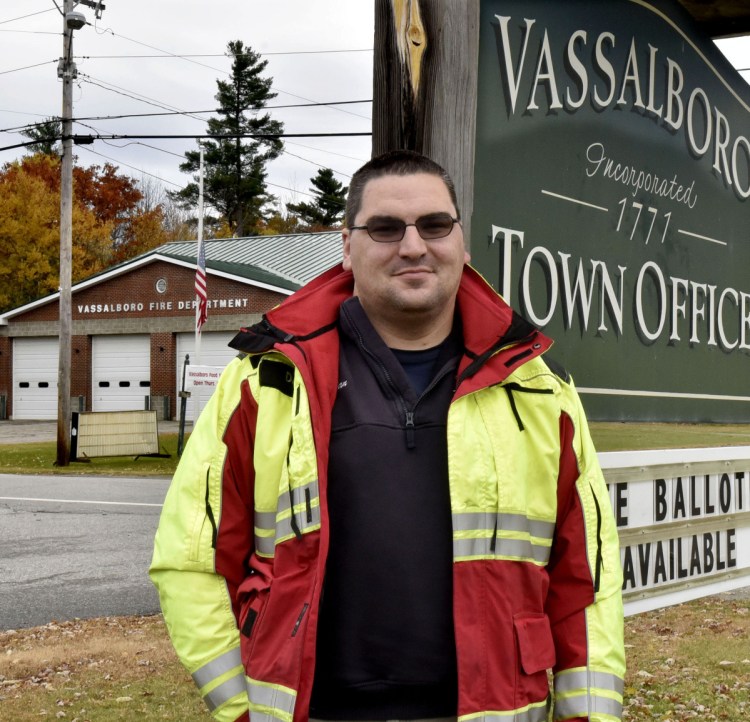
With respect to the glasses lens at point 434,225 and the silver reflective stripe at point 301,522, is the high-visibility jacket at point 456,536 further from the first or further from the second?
the glasses lens at point 434,225

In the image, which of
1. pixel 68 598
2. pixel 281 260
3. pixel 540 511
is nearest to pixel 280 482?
pixel 540 511

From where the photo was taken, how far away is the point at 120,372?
1483 inches

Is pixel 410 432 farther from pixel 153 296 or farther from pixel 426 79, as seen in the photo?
pixel 153 296

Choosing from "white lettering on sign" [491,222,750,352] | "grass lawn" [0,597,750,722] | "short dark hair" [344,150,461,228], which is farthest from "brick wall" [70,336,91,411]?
"short dark hair" [344,150,461,228]

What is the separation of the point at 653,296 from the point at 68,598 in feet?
18.8

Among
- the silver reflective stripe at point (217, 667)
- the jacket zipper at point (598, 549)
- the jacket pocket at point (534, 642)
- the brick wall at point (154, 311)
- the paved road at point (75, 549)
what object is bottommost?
the paved road at point (75, 549)

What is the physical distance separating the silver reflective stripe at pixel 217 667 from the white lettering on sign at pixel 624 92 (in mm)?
2158

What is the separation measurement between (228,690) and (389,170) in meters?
1.28

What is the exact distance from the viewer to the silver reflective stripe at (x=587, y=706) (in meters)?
2.35

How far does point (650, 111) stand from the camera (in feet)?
13.8

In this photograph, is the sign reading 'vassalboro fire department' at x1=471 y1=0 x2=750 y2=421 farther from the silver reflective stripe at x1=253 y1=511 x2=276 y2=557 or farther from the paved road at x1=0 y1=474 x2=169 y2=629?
the paved road at x1=0 y1=474 x2=169 y2=629

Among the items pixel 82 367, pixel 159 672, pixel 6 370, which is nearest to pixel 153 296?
pixel 82 367

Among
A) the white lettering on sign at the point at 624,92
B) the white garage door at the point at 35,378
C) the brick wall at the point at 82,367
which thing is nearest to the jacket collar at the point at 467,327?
the white lettering on sign at the point at 624,92

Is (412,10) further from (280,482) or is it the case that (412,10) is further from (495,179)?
(280,482)
